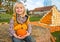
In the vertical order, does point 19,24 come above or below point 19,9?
below

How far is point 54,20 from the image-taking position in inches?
106

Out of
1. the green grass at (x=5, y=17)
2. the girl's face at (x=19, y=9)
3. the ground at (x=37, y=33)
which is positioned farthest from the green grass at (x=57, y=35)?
the girl's face at (x=19, y=9)

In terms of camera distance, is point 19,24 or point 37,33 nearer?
point 19,24

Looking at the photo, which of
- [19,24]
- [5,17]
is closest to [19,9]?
[19,24]

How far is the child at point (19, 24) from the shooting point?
6.57ft

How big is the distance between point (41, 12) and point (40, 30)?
10.2 inches

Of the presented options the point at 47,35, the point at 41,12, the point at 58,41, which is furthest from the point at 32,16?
the point at 58,41

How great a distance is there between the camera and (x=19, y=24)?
2.06m

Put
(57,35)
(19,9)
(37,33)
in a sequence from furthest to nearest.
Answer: (57,35) → (37,33) → (19,9)

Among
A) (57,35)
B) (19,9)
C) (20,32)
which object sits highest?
(19,9)

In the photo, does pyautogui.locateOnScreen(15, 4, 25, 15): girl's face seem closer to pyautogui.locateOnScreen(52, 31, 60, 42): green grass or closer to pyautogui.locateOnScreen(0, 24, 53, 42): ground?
pyautogui.locateOnScreen(0, 24, 53, 42): ground

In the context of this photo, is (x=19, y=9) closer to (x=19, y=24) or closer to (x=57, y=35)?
(x=19, y=24)

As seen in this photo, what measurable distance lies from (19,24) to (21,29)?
53 mm

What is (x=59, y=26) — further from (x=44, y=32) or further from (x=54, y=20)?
(x=44, y=32)
